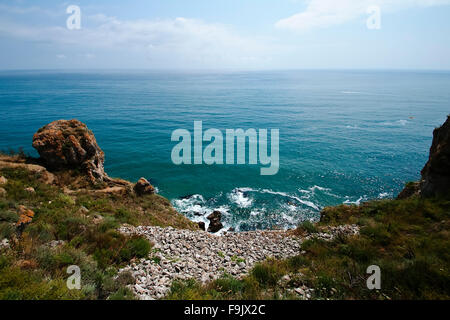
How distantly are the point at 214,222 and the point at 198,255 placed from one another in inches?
459

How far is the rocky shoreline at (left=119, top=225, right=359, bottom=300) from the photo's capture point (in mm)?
6992

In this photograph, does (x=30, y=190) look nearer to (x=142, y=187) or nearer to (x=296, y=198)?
(x=142, y=187)

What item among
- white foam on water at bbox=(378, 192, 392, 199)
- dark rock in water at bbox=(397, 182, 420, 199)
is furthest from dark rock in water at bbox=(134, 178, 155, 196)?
white foam on water at bbox=(378, 192, 392, 199)

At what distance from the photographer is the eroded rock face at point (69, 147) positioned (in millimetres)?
16078

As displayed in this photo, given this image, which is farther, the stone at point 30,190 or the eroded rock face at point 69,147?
the eroded rock face at point 69,147

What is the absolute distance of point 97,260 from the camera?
740cm

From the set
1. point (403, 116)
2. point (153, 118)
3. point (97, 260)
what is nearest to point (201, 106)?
point (153, 118)

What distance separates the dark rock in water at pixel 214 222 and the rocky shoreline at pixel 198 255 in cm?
825

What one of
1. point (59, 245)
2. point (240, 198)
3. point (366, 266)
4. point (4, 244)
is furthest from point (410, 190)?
point (4, 244)

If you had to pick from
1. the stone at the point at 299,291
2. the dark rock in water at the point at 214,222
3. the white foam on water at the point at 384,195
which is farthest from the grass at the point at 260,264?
the white foam on water at the point at 384,195

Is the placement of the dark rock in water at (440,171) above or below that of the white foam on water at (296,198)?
above

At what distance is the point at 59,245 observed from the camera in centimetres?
762

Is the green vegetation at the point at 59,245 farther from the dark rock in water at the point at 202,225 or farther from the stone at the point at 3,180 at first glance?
the dark rock in water at the point at 202,225

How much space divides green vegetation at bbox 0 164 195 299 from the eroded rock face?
2.02 m
